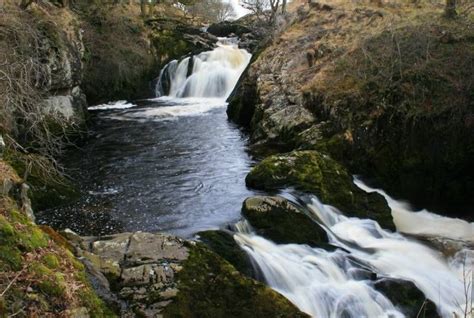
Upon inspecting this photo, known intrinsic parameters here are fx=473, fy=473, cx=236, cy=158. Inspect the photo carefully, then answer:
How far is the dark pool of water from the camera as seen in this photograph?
834cm

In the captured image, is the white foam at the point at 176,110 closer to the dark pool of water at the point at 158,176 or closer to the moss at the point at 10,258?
the dark pool of water at the point at 158,176

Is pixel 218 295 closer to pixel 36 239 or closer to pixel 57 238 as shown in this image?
pixel 57 238

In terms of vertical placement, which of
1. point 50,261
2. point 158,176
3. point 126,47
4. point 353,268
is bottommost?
point 353,268

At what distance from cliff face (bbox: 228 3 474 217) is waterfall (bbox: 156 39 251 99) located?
8.16m

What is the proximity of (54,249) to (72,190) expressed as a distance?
5.00 metres

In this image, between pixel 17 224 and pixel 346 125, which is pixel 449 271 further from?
pixel 17 224

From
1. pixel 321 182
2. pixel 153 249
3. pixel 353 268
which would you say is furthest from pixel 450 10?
pixel 153 249

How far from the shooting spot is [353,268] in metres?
7.29

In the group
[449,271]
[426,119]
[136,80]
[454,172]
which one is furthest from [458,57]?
[136,80]

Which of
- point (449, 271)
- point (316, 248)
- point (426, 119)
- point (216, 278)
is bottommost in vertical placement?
point (449, 271)

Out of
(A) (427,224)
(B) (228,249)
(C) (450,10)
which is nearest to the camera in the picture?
(B) (228,249)

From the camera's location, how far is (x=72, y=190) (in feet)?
31.2

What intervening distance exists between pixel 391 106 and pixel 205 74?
1474 centimetres

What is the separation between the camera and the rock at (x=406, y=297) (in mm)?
6676
